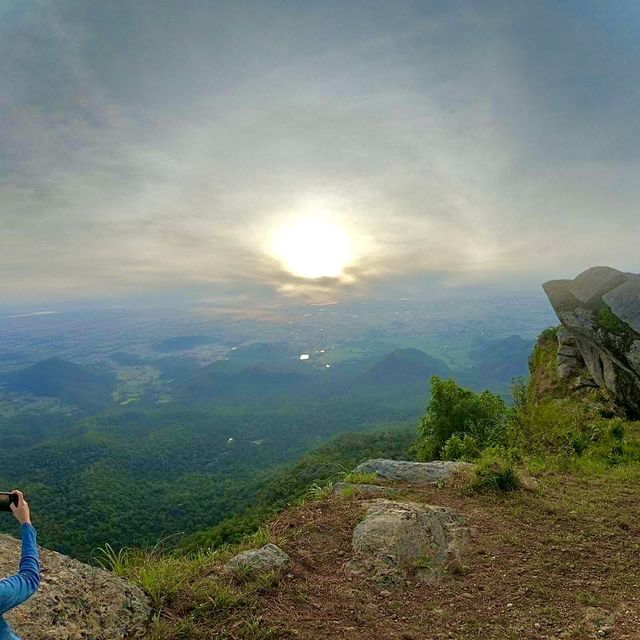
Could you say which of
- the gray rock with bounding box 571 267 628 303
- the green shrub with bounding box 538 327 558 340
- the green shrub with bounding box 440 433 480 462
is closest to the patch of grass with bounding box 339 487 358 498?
the green shrub with bounding box 440 433 480 462

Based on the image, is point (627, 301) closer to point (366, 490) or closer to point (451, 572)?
point (366, 490)

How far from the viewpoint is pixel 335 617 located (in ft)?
17.5

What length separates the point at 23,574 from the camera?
3.41 metres

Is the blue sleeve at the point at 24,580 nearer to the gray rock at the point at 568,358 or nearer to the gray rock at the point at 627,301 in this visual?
the gray rock at the point at 627,301

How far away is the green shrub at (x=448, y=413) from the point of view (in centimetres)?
2419

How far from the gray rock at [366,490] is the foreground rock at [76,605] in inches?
205

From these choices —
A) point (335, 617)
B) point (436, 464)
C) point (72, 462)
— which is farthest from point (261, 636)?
point (72, 462)

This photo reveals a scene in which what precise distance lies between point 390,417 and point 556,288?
16544 cm

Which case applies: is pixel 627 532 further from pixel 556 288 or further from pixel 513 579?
pixel 556 288

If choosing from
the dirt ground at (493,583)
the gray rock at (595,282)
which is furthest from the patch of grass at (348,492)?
the gray rock at (595,282)

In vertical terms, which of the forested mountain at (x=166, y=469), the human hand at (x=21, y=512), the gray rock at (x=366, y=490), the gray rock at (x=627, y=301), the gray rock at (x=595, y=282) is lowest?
the forested mountain at (x=166, y=469)

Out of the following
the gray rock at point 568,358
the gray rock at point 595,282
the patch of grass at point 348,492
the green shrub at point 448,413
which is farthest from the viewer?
the green shrub at point 448,413

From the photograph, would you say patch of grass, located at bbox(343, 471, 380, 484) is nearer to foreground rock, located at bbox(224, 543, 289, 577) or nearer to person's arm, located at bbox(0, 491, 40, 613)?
foreground rock, located at bbox(224, 543, 289, 577)

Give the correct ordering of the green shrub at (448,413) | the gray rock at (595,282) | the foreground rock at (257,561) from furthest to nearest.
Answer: the green shrub at (448,413) < the gray rock at (595,282) < the foreground rock at (257,561)
